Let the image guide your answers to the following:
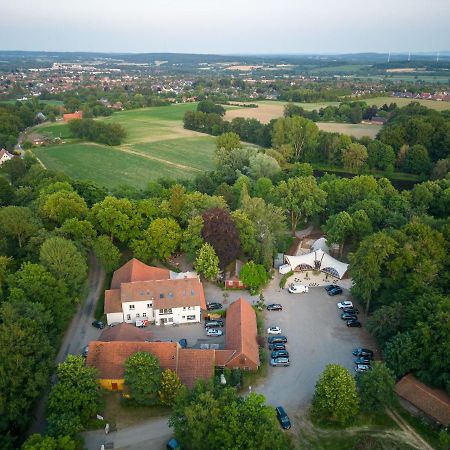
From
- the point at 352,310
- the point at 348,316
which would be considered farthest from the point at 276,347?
the point at 352,310

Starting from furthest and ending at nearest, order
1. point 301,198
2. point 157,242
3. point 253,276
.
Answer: point 301,198 → point 157,242 → point 253,276

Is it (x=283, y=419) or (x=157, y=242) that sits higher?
(x=157, y=242)

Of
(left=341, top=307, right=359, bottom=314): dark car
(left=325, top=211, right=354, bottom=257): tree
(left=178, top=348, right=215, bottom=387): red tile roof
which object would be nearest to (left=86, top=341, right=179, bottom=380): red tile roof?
(left=178, top=348, right=215, bottom=387): red tile roof

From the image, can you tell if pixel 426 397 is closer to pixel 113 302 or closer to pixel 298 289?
pixel 298 289

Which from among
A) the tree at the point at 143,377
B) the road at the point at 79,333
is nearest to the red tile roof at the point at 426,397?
the tree at the point at 143,377

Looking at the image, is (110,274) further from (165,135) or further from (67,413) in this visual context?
(165,135)

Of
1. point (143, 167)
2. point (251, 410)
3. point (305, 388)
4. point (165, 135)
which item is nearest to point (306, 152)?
point (143, 167)

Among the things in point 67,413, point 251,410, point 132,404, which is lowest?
point 132,404

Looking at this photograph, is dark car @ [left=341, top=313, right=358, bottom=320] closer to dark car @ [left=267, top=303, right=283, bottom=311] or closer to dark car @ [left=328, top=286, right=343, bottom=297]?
dark car @ [left=328, top=286, right=343, bottom=297]

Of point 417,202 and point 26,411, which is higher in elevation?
point 417,202
